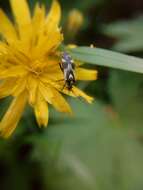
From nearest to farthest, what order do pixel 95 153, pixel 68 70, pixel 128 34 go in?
pixel 68 70, pixel 95 153, pixel 128 34

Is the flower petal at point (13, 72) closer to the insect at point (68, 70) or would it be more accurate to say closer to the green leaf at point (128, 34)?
the insect at point (68, 70)

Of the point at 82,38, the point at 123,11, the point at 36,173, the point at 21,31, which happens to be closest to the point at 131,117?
the point at 36,173

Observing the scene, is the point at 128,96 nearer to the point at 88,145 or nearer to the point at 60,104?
the point at 88,145

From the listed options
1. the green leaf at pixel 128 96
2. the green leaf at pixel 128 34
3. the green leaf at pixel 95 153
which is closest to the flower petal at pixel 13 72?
the green leaf at pixel 95 153

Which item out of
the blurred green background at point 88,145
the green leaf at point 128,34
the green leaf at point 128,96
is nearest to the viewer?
the blurred green background at point 88,145

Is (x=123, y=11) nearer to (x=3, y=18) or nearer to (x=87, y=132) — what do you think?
(x=87, y=132)

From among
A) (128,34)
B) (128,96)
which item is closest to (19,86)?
(128,96)
